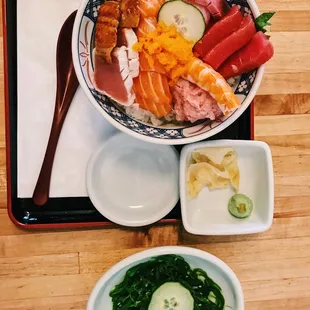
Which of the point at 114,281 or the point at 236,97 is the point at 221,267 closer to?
the point at 114,281

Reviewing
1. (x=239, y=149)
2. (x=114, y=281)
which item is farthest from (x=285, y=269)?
(x=114, y=281)

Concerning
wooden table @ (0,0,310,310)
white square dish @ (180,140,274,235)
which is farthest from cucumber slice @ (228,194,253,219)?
wooden table @ (0,0,310,310)

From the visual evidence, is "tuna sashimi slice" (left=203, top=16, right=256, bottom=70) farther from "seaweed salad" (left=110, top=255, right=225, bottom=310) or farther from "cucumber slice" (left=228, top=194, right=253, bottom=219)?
→ "seaweed salad" (left=110, top=255, right=225, bottom=310)

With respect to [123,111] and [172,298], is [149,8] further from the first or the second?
[172,298]

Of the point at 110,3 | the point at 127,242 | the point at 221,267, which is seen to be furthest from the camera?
the point at 127,242

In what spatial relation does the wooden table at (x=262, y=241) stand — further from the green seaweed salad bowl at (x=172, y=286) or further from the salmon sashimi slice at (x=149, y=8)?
the salmon sashimi slice at (x=149, y=8)

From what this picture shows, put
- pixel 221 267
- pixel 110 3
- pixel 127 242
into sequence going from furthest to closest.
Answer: pixel 127 242, pixel 221 267, pixel 110 3
